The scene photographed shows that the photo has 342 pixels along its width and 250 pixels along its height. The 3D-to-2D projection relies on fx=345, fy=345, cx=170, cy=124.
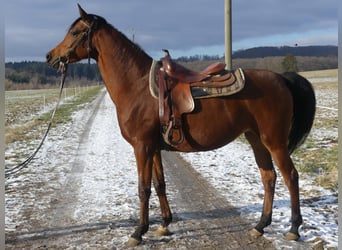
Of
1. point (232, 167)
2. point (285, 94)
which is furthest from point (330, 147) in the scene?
point (285, 94)

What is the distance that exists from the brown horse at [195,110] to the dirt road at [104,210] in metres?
0.33

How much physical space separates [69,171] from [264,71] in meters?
4.93

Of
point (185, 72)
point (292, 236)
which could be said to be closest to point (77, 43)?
point (185, 72)

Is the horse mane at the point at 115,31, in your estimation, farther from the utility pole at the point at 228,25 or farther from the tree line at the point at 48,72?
the utility pole at the point at 228,25

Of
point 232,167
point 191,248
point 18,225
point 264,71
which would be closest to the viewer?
point 191,248

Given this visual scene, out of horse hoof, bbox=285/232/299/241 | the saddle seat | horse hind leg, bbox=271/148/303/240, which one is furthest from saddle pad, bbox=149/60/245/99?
horse hoof, bbox=285/232/299/241

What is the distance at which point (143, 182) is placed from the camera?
13.0 ft

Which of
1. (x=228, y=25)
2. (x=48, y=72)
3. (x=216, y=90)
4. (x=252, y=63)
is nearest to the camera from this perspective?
(x=216, y=90)

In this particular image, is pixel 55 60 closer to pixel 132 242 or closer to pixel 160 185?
pixel 160 185

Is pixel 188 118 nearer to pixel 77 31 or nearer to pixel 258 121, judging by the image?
pixel 258 121

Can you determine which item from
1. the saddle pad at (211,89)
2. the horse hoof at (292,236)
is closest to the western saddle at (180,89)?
the saddle pad at (211,89)

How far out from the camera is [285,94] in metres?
4.02

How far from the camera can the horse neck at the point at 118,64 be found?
4.09 meters

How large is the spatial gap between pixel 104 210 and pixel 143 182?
133 cm
